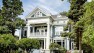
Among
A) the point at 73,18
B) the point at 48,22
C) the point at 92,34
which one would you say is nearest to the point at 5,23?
the point at 48,22

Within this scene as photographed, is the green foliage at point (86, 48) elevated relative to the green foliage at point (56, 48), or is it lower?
elevated

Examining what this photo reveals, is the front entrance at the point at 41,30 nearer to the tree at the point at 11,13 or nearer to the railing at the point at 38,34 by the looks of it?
the railing at the point at 38,34

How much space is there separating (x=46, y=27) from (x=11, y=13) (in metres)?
8.49

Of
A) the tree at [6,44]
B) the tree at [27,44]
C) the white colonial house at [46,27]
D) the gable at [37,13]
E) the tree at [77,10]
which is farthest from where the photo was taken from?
the gable at [37,13]

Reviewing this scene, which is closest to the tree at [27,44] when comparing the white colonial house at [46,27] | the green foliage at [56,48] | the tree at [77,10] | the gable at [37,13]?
the green foliage at [56,48]

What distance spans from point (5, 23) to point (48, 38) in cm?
994

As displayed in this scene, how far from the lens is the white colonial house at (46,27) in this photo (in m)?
43.9

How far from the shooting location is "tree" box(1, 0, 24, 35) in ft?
148

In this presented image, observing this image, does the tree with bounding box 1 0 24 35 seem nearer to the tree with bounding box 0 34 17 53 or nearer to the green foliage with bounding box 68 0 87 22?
the tree with bounding box 0 34 17 53

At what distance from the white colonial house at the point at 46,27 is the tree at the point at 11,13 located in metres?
2.63

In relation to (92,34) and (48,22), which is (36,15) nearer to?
(48,22)

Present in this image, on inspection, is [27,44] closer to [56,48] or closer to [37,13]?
[56,48]

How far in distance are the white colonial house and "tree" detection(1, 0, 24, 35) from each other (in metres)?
2.63

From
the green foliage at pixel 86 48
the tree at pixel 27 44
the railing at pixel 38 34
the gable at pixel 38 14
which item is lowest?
the green foliage at pixel 86 48
